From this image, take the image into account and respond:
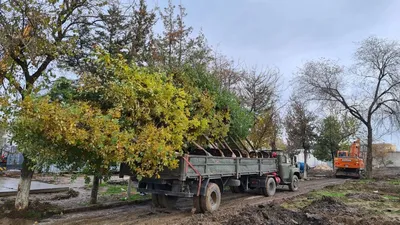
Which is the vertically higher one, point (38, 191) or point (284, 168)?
point (284, 168)

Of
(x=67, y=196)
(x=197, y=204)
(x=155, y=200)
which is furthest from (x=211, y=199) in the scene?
(x=67, y=196)

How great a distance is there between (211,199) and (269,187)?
5.22 meters

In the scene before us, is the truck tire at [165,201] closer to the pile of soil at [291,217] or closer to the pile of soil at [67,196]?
the pile of soil at [291,217]

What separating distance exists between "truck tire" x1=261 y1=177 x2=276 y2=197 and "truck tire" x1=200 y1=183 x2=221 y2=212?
4496 millimetres

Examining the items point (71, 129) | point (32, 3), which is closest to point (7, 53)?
point (32, 3)

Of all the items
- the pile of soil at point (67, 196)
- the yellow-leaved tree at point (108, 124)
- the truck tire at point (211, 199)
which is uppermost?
the yellow-leaved tree at point (108, 124)

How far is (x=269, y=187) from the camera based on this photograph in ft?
46.4

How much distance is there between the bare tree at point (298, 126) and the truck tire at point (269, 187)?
664 inches

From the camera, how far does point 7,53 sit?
7977mm

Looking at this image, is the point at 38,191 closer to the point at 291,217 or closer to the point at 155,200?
the point at 155,200

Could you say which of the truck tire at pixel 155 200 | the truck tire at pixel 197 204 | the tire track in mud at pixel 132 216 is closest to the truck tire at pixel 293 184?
the tire track in mud at pixel 132 216

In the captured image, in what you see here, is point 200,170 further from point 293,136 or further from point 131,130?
point 293,136

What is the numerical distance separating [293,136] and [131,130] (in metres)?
26.3

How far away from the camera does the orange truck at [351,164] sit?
26.2m
